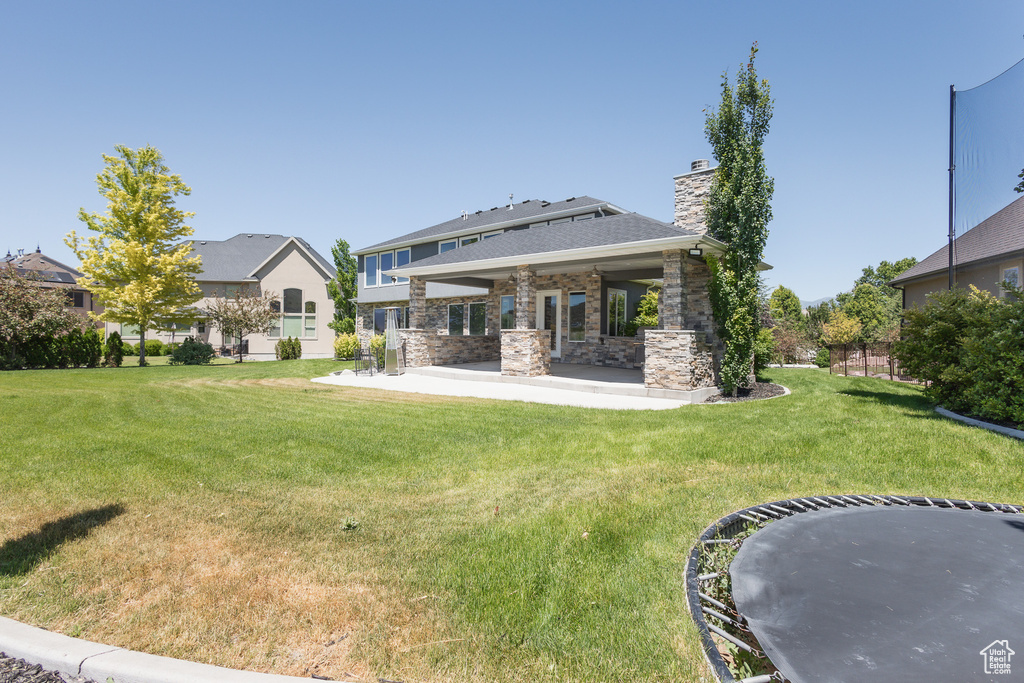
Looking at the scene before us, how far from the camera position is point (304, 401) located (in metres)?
9.92

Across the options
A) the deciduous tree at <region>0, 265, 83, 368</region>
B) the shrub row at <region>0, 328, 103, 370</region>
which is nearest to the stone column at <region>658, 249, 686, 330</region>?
the deciduous tree at <region>0, 265, 83, 368</region>

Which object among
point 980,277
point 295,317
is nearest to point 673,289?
point 980,277

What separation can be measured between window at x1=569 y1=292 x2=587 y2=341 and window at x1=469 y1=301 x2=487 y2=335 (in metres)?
4.04

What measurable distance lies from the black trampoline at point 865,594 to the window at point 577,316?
13.3 metres

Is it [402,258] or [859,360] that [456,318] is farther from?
[859,360]

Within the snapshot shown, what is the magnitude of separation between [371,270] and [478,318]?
8.43 metres

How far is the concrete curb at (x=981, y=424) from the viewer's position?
19.2 ft

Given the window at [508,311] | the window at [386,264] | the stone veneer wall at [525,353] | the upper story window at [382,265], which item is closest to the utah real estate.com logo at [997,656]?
the stone veneer wall at [525,353]

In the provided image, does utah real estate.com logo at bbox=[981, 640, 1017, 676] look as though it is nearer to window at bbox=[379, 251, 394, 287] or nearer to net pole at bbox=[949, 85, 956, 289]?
net pole at bbox=[949, 85, 956, 289]

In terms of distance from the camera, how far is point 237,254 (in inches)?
1229

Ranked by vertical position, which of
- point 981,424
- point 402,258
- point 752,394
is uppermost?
point 402,258

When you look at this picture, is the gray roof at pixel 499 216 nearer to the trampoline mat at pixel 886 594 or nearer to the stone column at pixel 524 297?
the stone column at pixel 524 297

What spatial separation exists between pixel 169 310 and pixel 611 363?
19810mm

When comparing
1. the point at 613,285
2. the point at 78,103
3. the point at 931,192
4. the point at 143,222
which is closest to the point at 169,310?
the point at 143,222
